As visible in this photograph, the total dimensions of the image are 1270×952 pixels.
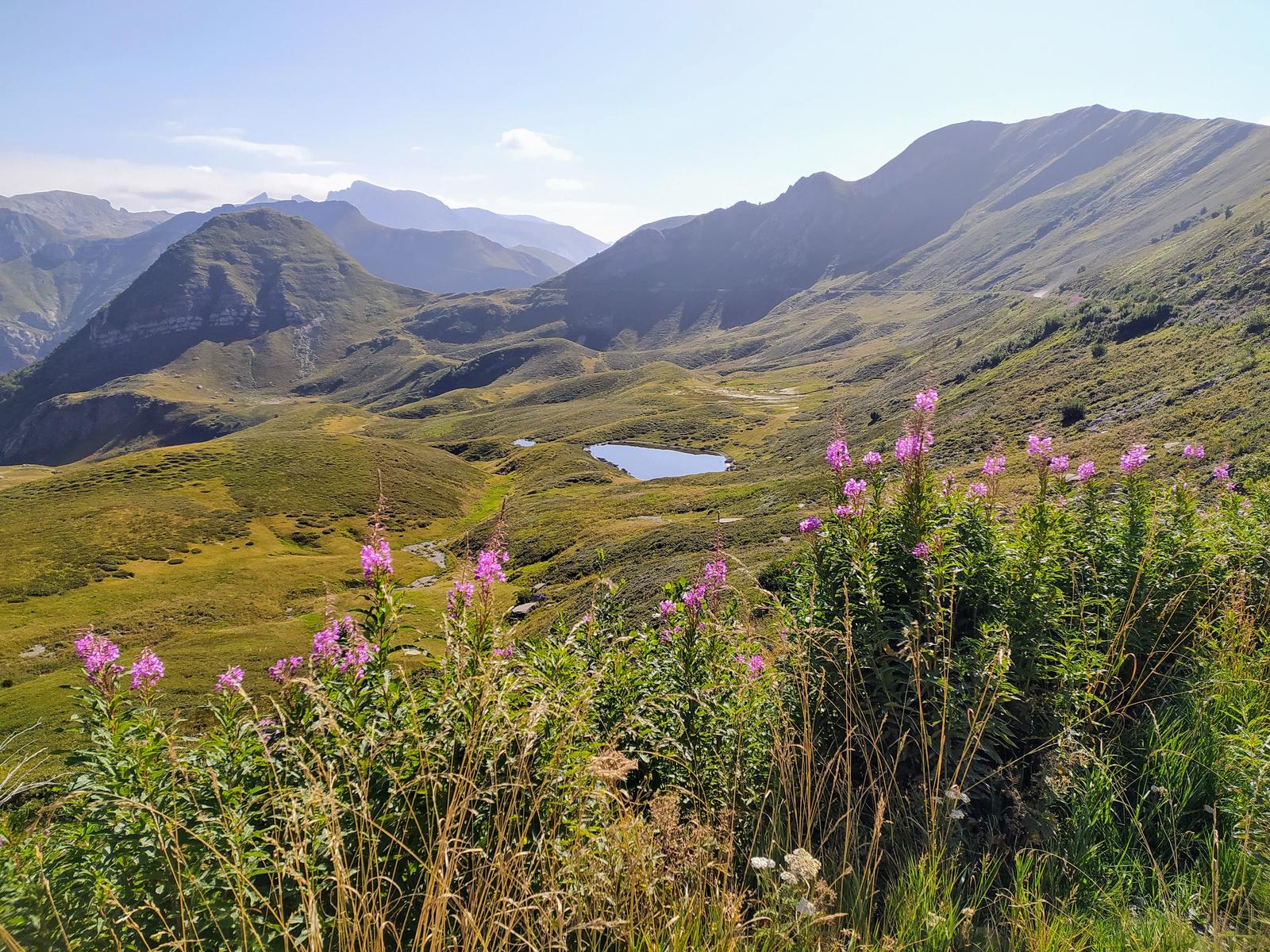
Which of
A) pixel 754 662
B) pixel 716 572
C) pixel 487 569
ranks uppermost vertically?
pixel 487 569

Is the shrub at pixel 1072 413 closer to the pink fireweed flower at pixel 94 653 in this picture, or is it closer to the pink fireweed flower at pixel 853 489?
the pink fireweed flower at pixel 853 489

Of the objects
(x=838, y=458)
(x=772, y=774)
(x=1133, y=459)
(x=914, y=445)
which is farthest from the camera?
(x=1133, y=459)

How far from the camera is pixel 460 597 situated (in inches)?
181

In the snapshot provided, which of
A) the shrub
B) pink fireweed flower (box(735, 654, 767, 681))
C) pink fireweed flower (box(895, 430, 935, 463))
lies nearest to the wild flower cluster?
pink fireweed flower (box(895, 430, 935, 463))

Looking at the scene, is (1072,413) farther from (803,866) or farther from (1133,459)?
(803,866)

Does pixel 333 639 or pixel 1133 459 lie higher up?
pixel 1133 459

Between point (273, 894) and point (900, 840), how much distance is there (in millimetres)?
3792

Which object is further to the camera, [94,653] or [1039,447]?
[1039,447]

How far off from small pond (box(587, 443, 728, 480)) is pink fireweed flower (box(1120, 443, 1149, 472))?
3967 inches

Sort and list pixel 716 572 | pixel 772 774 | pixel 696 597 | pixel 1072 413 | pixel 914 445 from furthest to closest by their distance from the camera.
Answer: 1. pixel 1072 413
2. pixel 716 572
3. pixel 696 597
4. pixel 914 445
5. pixel 772 774

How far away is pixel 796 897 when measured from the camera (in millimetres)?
3119

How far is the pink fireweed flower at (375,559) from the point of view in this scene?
487cm

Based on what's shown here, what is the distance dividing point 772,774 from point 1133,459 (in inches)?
267

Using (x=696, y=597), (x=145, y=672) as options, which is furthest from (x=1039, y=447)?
(x=145, y=672)
